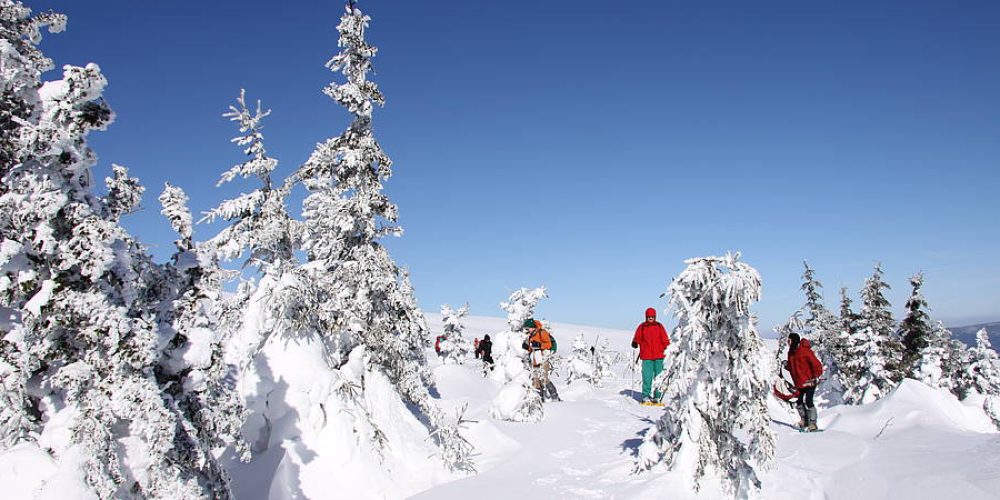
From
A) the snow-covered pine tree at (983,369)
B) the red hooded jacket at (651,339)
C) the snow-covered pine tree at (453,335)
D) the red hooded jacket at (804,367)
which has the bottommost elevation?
the snow-covered pine tree at (983,369)

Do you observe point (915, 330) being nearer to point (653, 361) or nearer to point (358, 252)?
point (653, 361)

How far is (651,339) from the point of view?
15.6 m

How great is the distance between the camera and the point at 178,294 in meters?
6.05

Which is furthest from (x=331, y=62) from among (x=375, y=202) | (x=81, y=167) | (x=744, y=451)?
(x=744, y=451)

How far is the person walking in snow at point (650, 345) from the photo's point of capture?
15.6m

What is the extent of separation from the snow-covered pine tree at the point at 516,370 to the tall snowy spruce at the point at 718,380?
5.91m

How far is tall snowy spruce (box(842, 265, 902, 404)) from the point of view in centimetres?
2991

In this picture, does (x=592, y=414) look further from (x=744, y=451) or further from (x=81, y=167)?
(x=81, y=167)

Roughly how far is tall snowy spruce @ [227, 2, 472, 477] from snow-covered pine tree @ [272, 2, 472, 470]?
0.07ft

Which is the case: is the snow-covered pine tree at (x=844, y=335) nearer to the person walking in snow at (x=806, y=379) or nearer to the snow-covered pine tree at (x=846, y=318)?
the snow-covered pine tree at (x=846, y=318)

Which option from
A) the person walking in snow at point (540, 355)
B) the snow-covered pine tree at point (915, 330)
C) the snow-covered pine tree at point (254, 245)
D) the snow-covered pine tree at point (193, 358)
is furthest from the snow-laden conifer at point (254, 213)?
the snow-covered pine tree at point (915, 330)

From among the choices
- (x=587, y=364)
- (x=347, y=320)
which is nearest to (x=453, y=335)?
(x=587, y=364)

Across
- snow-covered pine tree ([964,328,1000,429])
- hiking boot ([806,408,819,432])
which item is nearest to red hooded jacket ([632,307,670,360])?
hiking boot ([806,408,819,432])

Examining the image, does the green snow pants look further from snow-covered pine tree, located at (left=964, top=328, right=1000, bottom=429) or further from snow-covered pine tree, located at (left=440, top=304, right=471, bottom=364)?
snow-covered pine tree, located at (left=440, top=304, right=471, bottom=364)
